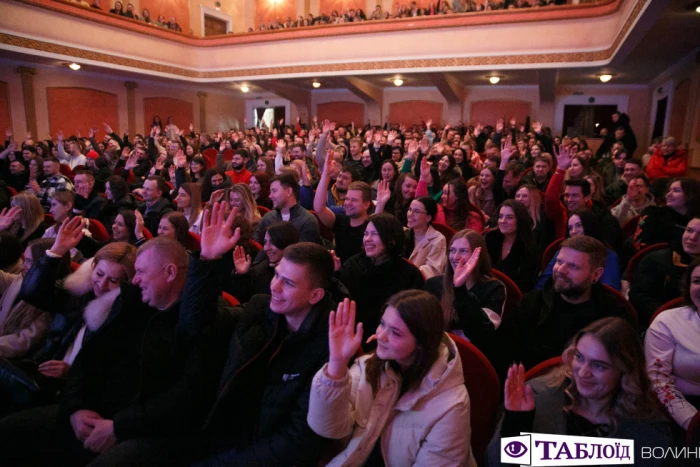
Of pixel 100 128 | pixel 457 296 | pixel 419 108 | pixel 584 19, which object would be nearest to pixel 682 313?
pixel 457 296

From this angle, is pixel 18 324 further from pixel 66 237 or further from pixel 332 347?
pixel 332 347

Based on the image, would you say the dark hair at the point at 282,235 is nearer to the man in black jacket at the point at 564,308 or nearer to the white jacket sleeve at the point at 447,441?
the man in black jacket at the point at 564,308

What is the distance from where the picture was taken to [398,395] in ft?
4.33

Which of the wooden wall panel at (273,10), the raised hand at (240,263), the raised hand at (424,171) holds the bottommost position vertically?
the raised hand at (240,263)

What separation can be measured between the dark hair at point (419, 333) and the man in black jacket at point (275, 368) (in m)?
0.24

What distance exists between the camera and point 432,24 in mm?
9258

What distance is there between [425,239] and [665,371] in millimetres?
1515

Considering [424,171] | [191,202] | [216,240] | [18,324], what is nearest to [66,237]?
[18,324]

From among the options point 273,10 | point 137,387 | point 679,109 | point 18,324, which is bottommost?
point 137,387

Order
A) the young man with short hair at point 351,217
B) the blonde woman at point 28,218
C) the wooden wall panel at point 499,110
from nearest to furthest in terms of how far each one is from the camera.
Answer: the young man with short hair at point 351,217, the blonde woman at point 28,218, the wooden wall panel at point 499,110

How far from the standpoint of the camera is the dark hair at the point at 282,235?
2.35 m

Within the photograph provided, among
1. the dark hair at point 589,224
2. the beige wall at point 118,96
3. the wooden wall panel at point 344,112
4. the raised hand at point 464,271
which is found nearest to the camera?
the raised hand at point 464,271

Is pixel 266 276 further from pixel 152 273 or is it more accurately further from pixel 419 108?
pixel 419 108

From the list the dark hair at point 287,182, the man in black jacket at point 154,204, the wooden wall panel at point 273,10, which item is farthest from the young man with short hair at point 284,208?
the wooden wall panel at point 273,10
